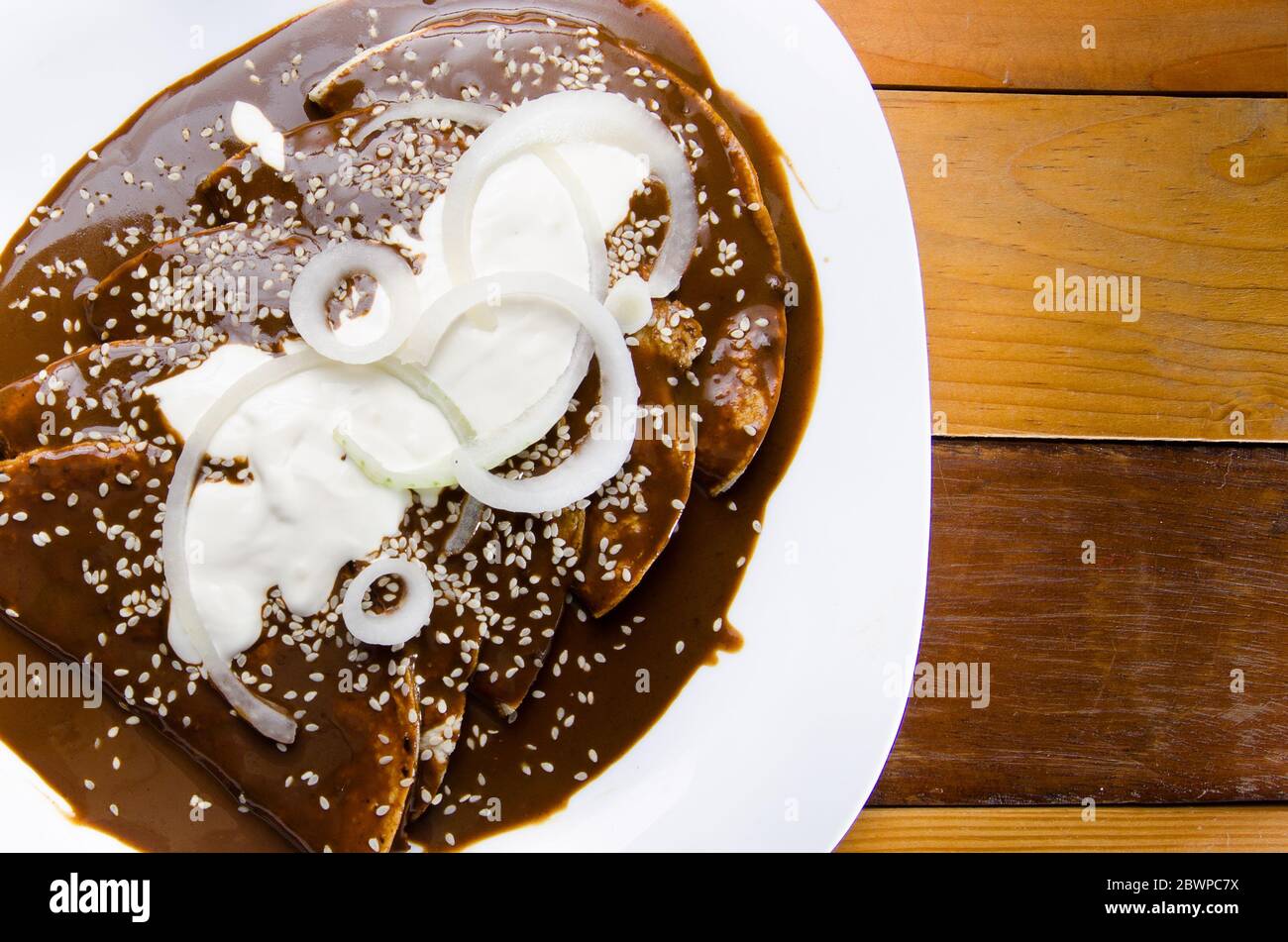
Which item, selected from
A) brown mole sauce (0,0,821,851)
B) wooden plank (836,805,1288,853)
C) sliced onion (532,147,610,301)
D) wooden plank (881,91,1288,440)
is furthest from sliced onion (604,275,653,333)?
wooden plank (836,805,1288,853)

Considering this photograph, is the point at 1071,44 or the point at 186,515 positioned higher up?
the point at 1071,44

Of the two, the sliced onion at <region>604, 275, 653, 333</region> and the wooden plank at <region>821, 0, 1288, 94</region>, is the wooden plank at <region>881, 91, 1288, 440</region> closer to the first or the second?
the wooden plank at <region>821, 0, 1288, 94</region>

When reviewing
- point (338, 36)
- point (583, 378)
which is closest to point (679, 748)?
point (583, 378)

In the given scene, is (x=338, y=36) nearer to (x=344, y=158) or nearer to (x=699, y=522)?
(x=344, y=158)

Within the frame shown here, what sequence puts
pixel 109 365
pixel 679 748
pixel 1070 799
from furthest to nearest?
1. pixel 1070 799
2. pixel 679 748
3. pixel 109 365

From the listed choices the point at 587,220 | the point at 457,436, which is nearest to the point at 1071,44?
the point at 587,220

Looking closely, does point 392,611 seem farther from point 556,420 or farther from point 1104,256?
point 1104,256
